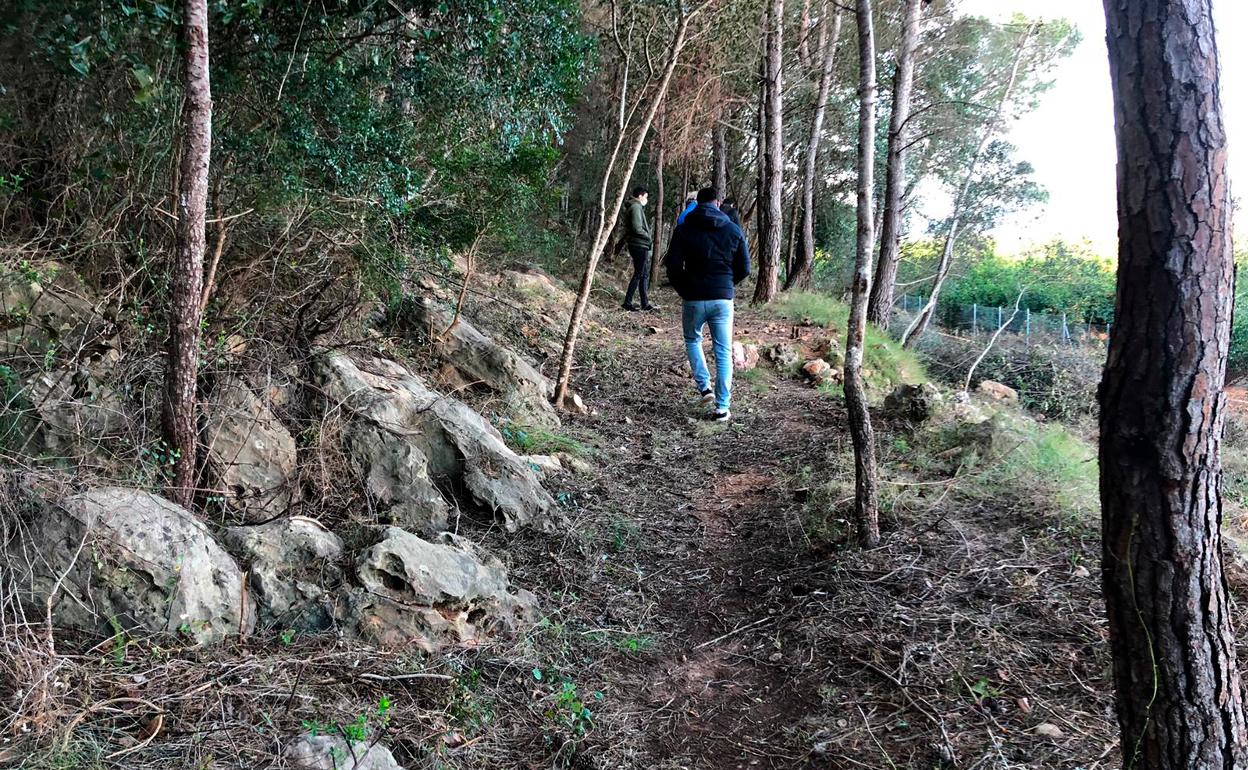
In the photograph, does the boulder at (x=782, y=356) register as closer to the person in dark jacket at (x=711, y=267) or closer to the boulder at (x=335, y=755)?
the person in dark jacket at (x=711, y=267)

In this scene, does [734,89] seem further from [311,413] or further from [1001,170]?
[311,413]

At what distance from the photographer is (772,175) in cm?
1281

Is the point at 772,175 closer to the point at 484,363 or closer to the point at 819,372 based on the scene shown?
the point at 819,372

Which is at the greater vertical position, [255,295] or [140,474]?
[255,295]

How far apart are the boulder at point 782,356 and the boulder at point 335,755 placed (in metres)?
7.46

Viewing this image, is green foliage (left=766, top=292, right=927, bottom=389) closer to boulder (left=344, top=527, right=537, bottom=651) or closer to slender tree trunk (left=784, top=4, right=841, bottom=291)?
slender tree trunk (left=784, top=4, right=841, bottom=291)

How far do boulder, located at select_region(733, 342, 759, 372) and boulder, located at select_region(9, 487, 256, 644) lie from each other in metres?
6.79

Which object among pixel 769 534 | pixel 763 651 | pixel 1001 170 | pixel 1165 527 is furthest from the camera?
pixel 1001 170

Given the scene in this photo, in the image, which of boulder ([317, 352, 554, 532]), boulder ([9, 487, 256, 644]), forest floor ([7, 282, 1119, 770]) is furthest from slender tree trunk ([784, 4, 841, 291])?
boulder ([9, 487, 256, 644])

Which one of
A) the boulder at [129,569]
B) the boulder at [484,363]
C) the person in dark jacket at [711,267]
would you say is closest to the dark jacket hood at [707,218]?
the person in dark jacket at [711,267]

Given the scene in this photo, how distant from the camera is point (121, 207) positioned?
391 cm

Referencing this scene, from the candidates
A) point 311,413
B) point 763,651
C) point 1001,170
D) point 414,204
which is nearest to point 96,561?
point 311,413

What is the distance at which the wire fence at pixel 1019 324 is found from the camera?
14.9 m

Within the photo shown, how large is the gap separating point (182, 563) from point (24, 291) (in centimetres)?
190
